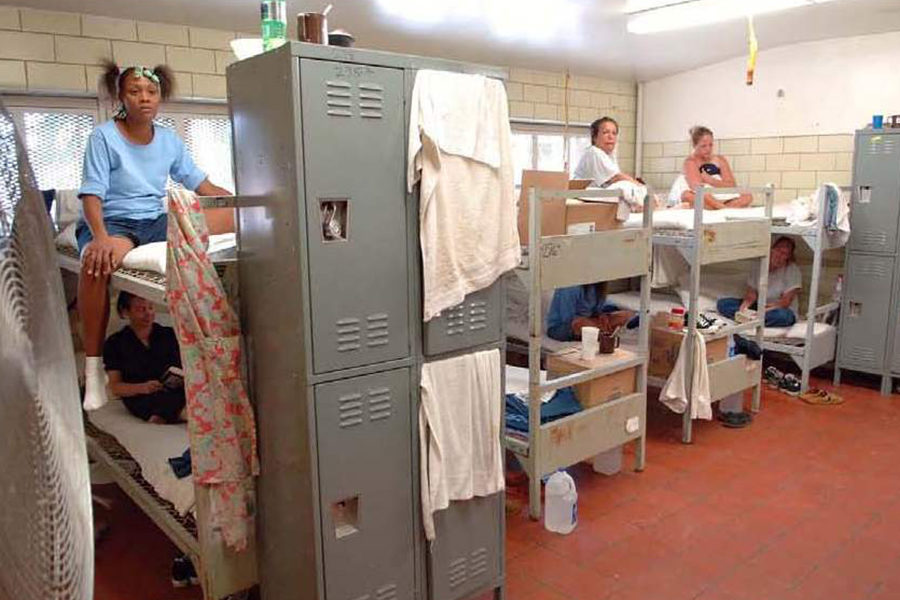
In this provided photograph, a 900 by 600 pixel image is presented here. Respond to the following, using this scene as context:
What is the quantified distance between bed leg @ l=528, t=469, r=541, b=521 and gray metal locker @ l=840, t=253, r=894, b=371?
3166 millimetres

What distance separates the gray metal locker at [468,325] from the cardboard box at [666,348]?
80.3 inches

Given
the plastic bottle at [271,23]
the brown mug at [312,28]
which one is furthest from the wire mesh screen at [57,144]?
the brown mug at [312,28]

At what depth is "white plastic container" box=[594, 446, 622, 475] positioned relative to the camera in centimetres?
377

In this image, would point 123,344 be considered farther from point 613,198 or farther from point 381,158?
point 613,198

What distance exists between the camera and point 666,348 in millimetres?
4207

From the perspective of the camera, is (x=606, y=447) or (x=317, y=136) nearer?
(x=317, y=136)

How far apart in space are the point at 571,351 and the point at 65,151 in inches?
114

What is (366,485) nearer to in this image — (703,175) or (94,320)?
(94,320)

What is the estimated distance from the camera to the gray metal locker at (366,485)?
206cm

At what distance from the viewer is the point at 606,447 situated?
3498 millimetres

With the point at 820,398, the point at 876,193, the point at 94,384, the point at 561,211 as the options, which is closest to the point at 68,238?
the point at 94,384

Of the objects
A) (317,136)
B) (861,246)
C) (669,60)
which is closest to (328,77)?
(317,136)

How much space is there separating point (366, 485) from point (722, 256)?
112 inches

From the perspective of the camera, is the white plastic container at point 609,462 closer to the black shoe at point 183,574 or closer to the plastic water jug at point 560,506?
the plastic water jug at point 560,506
